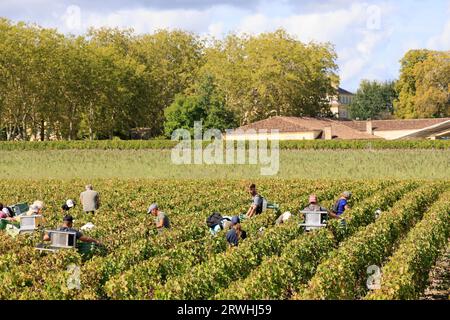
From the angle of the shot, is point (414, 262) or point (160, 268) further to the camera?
point (414, 262)

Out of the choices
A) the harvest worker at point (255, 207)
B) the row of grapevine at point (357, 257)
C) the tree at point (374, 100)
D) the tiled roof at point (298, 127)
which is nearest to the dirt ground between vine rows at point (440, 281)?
the row of grapevine at point (357, 257)

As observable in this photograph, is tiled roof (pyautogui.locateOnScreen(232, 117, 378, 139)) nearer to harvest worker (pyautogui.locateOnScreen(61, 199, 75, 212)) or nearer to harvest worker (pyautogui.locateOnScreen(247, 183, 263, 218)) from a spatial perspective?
harvest worker (pyautogui.locateOnScreen(61, 199, 75, 212))

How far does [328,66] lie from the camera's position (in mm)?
108562

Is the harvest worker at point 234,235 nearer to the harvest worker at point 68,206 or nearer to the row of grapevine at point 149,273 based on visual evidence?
the row of grapevine at point 149,273

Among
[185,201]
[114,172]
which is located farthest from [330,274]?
[114,172]

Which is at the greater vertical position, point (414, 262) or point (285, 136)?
point (285, 136)

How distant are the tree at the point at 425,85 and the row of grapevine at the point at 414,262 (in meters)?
81.1

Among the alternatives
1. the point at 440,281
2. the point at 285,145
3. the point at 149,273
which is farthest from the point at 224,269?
the point at 285,145

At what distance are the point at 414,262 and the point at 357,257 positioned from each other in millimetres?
1226

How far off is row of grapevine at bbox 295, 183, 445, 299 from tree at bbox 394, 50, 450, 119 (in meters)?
78.7

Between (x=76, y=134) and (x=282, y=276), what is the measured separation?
9269cm

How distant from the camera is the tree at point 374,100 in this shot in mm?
148000

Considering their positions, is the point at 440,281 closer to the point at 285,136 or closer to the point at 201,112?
the point at 285,136

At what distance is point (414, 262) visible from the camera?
1628 centimetres
